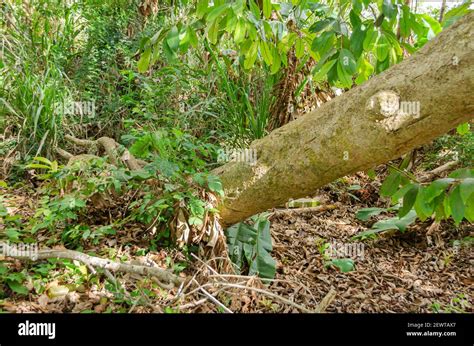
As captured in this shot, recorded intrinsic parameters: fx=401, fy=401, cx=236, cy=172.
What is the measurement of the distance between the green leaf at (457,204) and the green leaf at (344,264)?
108cm

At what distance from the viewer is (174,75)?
3734 mm

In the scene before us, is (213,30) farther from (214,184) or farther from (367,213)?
(367,213)

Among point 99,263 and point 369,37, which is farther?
point 369,37

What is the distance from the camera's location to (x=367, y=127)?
5.76 feet

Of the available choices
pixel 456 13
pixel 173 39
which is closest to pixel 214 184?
pixel 173 39

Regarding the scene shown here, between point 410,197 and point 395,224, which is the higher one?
point 410,197

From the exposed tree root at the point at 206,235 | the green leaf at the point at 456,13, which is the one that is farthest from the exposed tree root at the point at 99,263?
the green leaf at the point at 456,13

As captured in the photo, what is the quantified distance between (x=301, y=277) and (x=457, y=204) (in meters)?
1.16

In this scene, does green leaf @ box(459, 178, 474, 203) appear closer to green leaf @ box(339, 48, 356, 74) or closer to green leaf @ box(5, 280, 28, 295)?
green leaf @ box(339, 48, 356, 74)

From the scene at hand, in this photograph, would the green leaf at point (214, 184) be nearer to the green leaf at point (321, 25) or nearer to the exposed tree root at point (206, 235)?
the exposed tree root at point (206, 235)

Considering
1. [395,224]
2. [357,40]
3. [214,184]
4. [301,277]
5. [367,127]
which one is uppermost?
[357,40]

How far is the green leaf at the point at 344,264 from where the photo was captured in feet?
8.47
